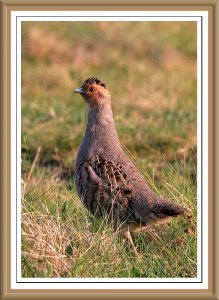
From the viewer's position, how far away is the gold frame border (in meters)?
5.20

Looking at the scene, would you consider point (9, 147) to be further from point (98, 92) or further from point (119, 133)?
point (119, 133)

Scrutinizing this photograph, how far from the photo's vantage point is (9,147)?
5.48 metres

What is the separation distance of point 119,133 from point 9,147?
4348 mm

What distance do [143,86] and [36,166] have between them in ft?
14.0

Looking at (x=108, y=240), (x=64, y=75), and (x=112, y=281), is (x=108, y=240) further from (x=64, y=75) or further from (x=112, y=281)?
(x=64, y=75)

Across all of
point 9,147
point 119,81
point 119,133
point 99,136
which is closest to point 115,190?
point 99,136

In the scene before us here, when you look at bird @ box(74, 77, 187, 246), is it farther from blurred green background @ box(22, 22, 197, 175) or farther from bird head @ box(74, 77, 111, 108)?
blurred green background @ box(22, 22, 197, 175)

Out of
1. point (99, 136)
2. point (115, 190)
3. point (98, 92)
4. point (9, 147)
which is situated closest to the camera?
point (9, 147)

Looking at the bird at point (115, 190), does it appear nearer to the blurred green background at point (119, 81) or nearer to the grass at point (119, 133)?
the grass at point (119, 133)

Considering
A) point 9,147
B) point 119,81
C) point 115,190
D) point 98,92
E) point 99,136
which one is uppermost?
point 119,81

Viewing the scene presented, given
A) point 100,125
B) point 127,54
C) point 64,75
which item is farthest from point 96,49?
point 100,125

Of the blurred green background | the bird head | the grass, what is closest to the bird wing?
the grass

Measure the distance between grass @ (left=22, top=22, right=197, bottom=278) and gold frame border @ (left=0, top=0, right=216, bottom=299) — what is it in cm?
26

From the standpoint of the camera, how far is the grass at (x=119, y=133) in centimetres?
577
